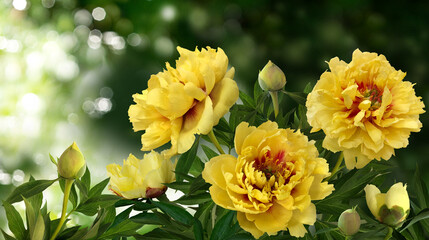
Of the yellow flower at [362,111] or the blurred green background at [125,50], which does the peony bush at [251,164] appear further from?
the blurred green background at [125,50]

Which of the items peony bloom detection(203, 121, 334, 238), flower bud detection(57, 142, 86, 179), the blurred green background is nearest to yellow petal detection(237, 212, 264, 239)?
peony bloom detection(203, 121, 334, 238)

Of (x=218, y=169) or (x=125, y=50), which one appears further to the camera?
(x=125, y=50)

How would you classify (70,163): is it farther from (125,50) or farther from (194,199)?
(125,50)

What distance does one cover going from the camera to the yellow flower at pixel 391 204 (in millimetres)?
316

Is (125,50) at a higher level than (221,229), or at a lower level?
lower

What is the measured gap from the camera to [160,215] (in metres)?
0.35

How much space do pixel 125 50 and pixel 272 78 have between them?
91 centimetres

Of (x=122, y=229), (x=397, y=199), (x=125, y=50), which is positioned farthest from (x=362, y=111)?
(x=125, y=50)

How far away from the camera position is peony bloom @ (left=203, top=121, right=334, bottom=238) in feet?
0.98

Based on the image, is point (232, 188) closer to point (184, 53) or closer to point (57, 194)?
point (184, 53)

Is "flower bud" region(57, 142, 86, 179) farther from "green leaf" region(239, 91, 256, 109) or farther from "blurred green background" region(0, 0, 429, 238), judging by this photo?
"blurred green background" region(0, 0, 429, 238)

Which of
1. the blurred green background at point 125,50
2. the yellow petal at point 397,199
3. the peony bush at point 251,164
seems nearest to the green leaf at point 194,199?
the peony bush at point 251,164

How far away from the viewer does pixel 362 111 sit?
0.33 metres

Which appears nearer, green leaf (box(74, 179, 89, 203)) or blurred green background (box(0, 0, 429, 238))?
green leaf (box(74, 179, 89, 203))
